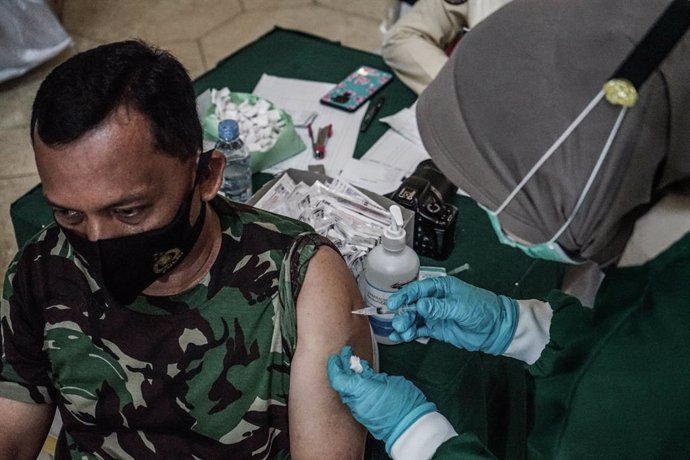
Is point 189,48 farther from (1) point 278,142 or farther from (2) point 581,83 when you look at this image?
(2) point 581,83

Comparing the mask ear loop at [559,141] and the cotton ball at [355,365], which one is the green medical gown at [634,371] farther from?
the cotton ball at [355,365]

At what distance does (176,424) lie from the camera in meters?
1.46

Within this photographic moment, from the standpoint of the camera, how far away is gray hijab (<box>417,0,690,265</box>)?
3.68ft

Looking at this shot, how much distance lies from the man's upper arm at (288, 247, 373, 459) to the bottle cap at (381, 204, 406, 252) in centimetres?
18

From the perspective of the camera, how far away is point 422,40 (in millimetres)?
2539

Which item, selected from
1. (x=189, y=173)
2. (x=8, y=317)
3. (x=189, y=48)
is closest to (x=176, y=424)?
(x=8, y=317)

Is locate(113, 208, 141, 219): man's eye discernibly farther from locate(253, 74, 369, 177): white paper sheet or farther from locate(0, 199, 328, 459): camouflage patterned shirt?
locate(253, 74, 369, 177): white paper sheet

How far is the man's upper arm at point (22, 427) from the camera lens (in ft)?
4.92

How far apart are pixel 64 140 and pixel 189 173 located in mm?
232

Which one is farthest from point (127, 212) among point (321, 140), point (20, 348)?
point (321, 140)

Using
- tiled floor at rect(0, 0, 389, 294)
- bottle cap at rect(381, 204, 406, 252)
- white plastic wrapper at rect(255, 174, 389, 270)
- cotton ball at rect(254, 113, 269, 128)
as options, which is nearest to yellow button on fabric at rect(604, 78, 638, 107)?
bottle cap at rect(381, 204, 406, 252)

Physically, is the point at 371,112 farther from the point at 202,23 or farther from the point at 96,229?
the point at 202,23

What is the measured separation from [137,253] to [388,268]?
20.9 inches

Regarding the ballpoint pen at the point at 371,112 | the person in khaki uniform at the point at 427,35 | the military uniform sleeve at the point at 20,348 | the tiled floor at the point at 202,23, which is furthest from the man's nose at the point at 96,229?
the tiled floor at the point at 202,23
